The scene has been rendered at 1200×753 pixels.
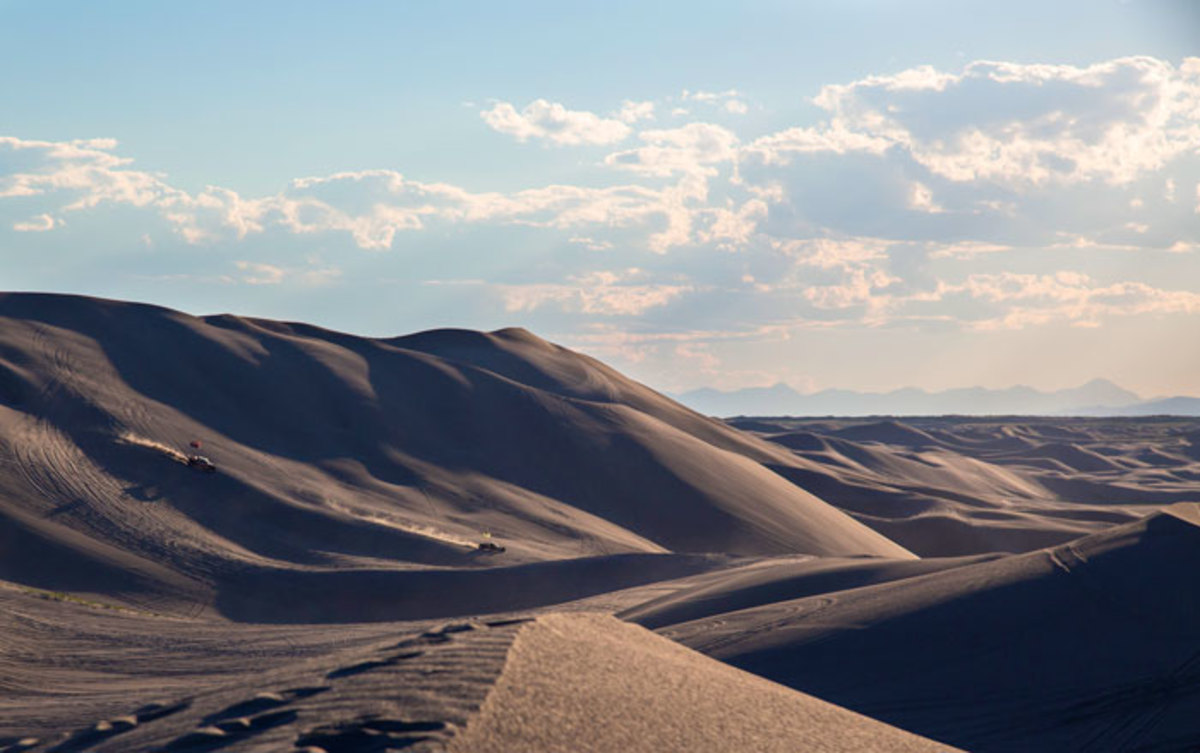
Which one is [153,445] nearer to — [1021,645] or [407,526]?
[407,526]

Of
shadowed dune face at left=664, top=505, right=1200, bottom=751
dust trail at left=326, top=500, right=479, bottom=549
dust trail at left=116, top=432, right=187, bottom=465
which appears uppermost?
dust trail at left=116, top=432, right=187, bottom=465

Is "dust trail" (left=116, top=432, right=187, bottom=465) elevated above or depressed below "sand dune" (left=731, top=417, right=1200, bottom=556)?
above

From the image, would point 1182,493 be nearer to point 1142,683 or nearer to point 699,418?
point 699,418

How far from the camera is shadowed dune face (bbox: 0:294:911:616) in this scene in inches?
973

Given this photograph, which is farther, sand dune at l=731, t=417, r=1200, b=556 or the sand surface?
sand dune at l=731, t=417, r=1200, b=556

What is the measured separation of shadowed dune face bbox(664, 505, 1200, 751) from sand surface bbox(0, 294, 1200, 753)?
4 centimetres

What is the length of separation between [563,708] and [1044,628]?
22.8ft

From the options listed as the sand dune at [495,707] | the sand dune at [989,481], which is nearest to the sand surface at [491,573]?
the sand dune at [495,707]

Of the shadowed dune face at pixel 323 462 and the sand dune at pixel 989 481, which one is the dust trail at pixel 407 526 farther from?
the sand dune at pixel 989 481

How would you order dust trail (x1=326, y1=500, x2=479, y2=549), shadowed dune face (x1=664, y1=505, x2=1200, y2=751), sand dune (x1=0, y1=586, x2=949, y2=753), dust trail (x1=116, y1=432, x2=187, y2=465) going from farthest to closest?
dust trail (x1=116, y1=432, x2=187, y2=465), dust trail (x1=326, y1=500, x2=479, y2=549), shadowed dune face (x1=664, y1=505, x2=1200, y2=751), sand dune (x1=0, y1=586, x2=949, y2=753)

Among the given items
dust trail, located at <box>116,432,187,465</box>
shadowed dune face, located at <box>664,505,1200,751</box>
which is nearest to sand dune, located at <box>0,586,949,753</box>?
shadowed dune face, located at <box>664,505,1200,751</box>

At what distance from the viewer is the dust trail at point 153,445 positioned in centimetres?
2769

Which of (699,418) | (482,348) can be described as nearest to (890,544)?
(699,418)

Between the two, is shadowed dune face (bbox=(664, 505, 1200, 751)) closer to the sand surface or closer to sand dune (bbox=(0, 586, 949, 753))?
the sand surface
